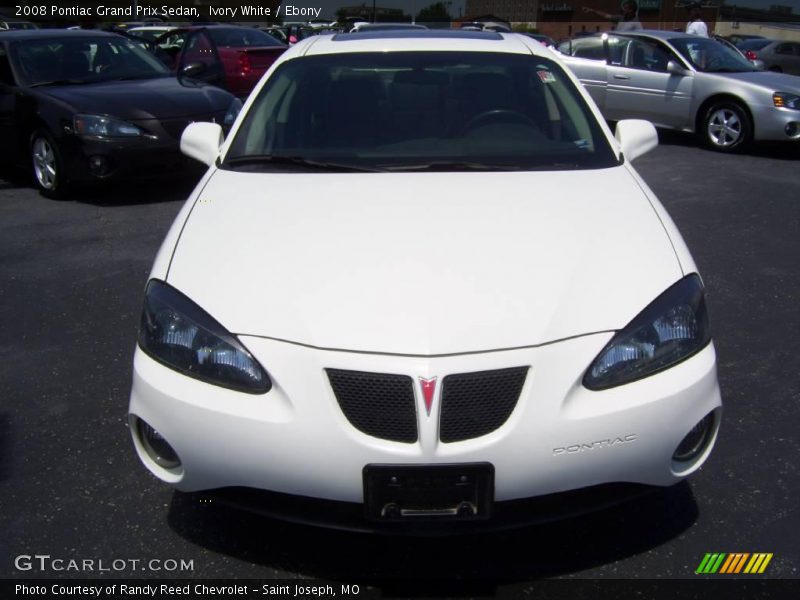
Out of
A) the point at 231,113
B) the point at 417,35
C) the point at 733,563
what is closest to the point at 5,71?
the point at 231,113

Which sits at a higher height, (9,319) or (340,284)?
(340,284)

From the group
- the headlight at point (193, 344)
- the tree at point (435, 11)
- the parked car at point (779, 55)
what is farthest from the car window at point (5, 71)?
the tree at point (435, 11)

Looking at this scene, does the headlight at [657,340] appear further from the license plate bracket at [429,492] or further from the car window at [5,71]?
the car window at [5,71]

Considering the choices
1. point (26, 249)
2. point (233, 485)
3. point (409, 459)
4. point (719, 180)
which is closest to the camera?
point (409, 459)

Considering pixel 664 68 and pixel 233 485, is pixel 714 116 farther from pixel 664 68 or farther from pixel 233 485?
pixel 233 485

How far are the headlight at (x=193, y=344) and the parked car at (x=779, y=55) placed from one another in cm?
2183

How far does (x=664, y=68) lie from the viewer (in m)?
10.7

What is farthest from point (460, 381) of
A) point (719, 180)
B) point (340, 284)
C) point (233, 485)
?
point (719, 180)

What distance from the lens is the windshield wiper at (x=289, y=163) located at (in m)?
3.39

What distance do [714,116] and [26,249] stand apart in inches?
308

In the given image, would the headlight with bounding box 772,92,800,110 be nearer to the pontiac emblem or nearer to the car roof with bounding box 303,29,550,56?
the car roof with bounding box 303,29,550,56

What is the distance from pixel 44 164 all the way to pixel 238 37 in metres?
6.60

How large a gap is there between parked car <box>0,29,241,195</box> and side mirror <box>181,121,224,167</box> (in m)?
3.55

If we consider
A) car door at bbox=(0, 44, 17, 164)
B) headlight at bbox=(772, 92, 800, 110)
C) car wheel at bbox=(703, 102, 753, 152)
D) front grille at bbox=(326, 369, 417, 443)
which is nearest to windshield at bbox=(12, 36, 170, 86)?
car door at bbox=(0, 44, 17, 164)
